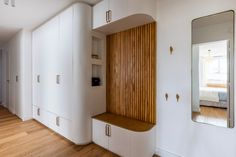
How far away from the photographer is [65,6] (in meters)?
2.46

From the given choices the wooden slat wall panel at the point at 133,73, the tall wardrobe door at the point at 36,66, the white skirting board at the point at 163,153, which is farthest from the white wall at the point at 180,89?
the tall wardrobe door at the point at 36,66

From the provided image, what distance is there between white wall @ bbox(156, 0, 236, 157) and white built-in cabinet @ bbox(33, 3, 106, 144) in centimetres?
118

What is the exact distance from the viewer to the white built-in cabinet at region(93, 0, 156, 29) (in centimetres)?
185

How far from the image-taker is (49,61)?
2.97 m

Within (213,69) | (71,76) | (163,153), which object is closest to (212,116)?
(213,69)

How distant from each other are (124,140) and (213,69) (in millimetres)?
1554

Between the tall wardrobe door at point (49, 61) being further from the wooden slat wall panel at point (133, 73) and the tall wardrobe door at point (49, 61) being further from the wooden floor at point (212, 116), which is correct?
the wooden floor at point (212, 116)

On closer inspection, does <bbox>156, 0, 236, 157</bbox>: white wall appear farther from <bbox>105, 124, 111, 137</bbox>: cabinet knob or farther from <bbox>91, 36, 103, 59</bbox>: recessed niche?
<bbox>91, 36, 103, 59</bbox>: recessed niche

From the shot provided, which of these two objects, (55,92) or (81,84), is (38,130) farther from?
(81,84)

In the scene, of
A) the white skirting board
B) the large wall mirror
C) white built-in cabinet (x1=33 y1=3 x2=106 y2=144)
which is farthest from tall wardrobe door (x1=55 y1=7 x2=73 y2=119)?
the large wall mirror

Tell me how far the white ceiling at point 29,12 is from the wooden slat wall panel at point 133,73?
89 centimetres

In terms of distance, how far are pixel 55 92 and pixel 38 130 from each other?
0.99 meters

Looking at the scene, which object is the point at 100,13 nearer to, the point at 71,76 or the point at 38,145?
the point at 71,76

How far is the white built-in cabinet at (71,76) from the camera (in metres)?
2.32
